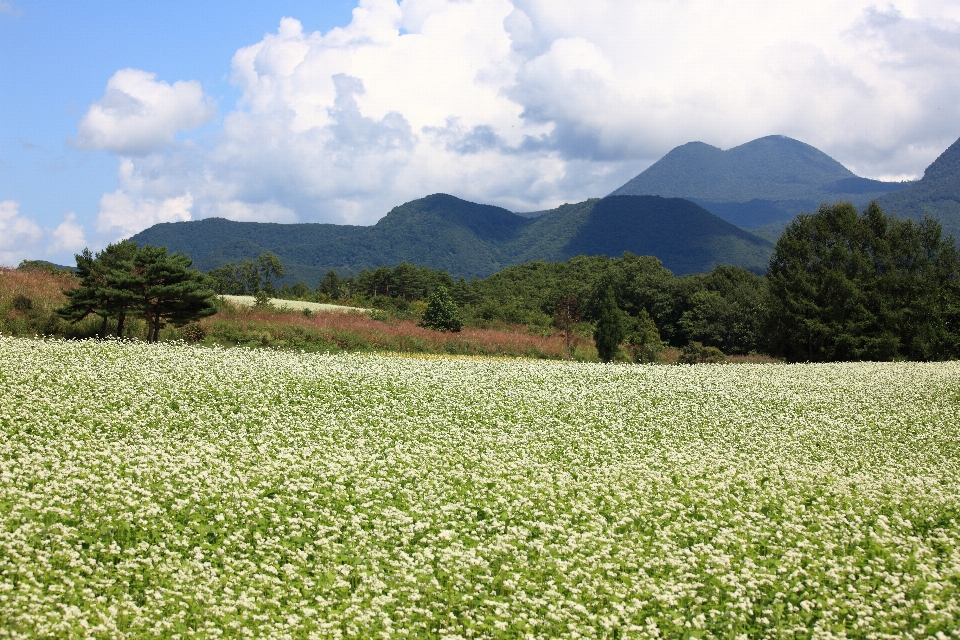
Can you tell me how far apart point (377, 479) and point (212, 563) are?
309 cm

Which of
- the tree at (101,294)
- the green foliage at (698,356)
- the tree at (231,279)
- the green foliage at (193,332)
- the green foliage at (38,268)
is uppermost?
the tree at (231,279)

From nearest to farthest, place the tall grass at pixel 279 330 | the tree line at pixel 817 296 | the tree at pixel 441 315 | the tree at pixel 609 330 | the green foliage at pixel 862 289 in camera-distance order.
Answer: the tree line at pixel 817 296
the tall grass at pixel 279 330
the tree at pixel 609 330
the green foliage at pixel 862 289
the tree at pixel 441 315

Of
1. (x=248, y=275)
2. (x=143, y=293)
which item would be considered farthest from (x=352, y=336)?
(x=248, y=275)

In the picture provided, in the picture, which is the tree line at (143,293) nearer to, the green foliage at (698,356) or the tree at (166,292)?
the tree at (166,292)

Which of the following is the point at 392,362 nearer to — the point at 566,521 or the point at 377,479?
the point at 377,479

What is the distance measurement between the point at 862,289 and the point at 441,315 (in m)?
24.8

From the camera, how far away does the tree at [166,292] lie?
2477cm

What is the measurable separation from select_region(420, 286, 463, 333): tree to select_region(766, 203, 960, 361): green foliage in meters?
19.8

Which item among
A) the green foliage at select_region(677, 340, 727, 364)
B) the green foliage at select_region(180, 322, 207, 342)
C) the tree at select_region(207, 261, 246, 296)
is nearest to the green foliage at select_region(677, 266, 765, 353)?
the green foliage at select_region(677, 340, 727, 364)

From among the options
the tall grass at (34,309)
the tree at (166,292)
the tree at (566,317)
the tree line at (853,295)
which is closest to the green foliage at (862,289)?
the tree line at (853,295)

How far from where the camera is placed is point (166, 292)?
24.8 meters

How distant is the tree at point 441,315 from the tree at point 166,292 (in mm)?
16208

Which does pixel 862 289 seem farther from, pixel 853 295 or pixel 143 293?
pixel 143 293

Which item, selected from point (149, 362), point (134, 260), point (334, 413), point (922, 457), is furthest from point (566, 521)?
point (134, 260)
